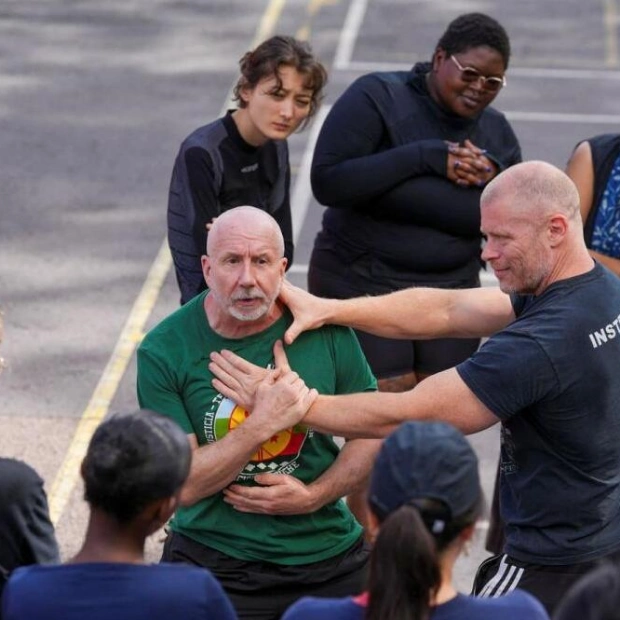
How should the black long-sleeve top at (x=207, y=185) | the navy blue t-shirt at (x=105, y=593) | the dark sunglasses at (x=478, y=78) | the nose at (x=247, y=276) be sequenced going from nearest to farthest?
the navy blue t-shirt at (x=105, y=593)
the nose at (x=247, y=276)
the black long-sleeve top at (x=207, y=185)
the dark sunglasses at (x=478, y=78)

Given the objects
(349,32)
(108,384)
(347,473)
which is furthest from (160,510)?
(349,32)

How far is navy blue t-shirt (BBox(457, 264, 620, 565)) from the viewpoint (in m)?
4.40

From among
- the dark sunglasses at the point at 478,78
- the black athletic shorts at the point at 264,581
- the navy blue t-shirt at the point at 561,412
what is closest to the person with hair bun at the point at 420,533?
the navy blue t-shirt at the point at 561,412

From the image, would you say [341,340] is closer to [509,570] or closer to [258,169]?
[509,570]

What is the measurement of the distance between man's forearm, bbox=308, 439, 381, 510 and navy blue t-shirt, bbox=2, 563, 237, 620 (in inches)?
53.9

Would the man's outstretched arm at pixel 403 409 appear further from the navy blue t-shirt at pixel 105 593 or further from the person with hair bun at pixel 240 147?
the person with hair bun at pixel 240 147

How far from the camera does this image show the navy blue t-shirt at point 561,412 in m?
4.40

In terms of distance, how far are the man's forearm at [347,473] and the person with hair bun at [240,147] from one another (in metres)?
1.43

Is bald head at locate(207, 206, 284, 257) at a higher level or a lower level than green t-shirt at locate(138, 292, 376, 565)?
higher

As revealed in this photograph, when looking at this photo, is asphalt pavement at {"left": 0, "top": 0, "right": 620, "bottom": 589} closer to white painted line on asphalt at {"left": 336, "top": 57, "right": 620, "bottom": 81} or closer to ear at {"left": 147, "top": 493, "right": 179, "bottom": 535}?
white painted line on asphalt at {"left": 336, "top": 57, "right": 620, "bottom": 81}

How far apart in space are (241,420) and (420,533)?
5.25 ft

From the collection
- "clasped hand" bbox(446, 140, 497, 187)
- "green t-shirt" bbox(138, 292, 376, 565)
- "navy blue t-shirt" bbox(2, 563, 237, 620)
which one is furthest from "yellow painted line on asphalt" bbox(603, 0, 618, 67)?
"navy blue t-shirt" bbox(2, 563, 237, 620)

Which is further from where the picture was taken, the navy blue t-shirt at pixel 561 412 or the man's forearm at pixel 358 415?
the man's forearm at pixel 358 415

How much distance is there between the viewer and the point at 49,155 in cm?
1284
